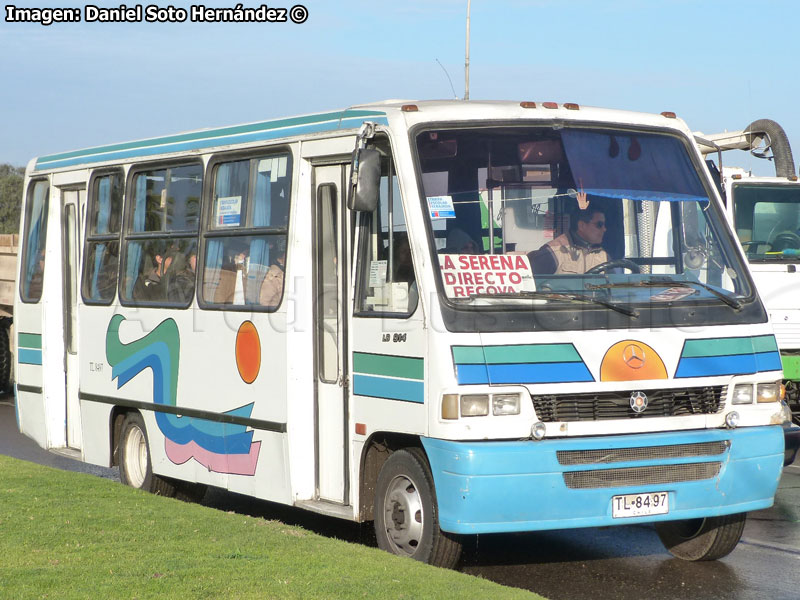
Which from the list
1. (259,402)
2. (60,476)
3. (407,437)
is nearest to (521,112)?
(407,437)

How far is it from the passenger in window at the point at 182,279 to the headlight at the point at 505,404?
3.49 metres

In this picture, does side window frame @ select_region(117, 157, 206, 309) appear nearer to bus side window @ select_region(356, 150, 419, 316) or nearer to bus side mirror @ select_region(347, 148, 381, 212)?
bus side window @ select_region(356, 150, 419, 316)

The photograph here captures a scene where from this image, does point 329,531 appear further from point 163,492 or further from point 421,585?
point 421,585

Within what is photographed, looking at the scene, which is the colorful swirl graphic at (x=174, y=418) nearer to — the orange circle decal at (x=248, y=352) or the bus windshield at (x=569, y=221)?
the orange circle decal at (x=248, y=352)

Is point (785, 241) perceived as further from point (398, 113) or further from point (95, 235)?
point (398, 113)

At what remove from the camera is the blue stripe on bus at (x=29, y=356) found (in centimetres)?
1205

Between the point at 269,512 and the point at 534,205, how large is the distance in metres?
4.02

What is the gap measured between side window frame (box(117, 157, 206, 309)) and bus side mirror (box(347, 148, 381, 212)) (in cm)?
254

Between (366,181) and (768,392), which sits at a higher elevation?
(366,181)

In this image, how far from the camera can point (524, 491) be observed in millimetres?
7059

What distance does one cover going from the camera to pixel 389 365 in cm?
764

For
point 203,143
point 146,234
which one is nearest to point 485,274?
point 203,143

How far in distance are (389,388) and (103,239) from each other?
4495mm

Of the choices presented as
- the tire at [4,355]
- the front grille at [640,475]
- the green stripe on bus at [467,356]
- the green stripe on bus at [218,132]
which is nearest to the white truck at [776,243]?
the green stripe on bus at [218,132]
